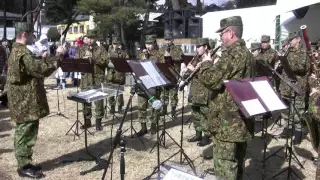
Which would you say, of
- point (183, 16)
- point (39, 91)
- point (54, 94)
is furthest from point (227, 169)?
point (183, 16)

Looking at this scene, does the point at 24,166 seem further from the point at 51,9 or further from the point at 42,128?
the point at 51,9

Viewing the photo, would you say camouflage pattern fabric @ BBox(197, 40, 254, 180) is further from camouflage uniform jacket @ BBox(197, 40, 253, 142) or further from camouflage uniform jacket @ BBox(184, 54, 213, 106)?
camouflage uniform jacket @ BBox(184, 54, 213, 106)

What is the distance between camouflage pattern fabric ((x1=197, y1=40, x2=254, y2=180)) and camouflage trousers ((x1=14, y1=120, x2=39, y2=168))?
2.89 metres

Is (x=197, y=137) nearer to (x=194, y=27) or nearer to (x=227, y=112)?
(x=227, y=112)

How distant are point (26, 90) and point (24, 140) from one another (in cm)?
77

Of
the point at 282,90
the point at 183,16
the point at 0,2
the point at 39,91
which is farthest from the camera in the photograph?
the point at 0,2

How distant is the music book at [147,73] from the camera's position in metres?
5.04

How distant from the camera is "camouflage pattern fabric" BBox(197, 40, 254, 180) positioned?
4176mm

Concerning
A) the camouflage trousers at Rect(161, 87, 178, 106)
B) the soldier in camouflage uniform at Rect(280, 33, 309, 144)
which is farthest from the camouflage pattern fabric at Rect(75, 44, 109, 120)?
the soldier in camouflage uniform at Rect(280, 33, 309, 144)

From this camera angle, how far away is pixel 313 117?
3.69 m

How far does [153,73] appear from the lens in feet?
18.1

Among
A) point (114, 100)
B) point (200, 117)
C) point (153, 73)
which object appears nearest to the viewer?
point (153, 73)

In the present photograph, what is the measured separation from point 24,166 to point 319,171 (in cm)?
428

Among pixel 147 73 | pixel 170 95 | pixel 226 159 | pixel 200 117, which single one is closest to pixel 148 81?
pixel 147 73
